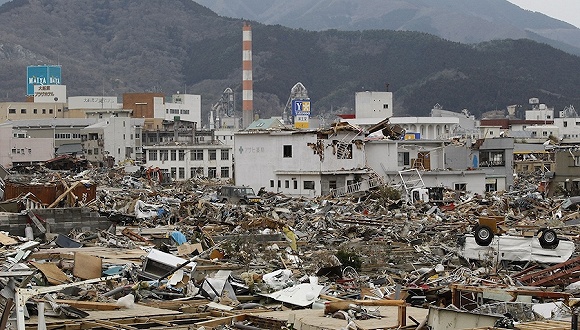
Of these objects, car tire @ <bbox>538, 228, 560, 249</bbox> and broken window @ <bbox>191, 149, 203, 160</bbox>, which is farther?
broken window @ <bbox>191, 149, 203, 160</bbox>

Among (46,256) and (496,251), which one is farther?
(496,251)

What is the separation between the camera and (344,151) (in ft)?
142

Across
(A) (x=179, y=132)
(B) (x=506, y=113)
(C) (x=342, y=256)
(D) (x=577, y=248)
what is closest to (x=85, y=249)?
(C) (x=342, y=256)

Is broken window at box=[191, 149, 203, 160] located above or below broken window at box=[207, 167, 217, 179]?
above

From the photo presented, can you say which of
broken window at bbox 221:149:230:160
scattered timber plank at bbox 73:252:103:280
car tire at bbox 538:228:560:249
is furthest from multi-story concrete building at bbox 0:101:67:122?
scattered timber plank at bbox 73:252:103:280

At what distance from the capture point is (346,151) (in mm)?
43312

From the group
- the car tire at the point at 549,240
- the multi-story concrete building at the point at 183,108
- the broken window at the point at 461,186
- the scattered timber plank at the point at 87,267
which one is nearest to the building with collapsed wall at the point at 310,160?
the broken window at the point at 461,186

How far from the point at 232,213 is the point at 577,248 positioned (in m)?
10.7

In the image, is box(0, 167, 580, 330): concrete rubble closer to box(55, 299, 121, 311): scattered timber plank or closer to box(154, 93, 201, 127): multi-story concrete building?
box(55, 299, 121, 311): scattered timber plank

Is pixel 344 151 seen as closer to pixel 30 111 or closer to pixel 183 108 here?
pixel 30 111

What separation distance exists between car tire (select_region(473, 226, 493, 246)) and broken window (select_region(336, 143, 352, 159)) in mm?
20924

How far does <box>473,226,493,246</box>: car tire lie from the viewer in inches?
862

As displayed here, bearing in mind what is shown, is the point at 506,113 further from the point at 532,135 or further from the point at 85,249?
the point at 85,249

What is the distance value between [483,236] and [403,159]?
23.0 metres
